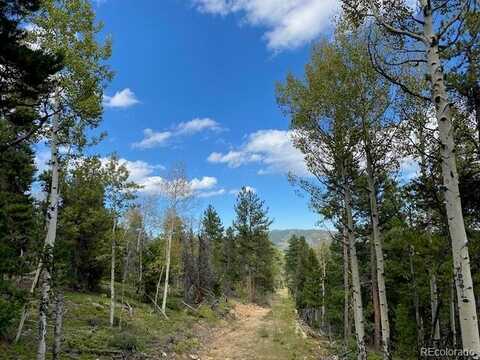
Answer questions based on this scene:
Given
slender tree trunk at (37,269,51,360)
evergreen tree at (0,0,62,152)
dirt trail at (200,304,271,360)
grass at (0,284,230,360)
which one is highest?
evergreen tree at (0,0,62,152)

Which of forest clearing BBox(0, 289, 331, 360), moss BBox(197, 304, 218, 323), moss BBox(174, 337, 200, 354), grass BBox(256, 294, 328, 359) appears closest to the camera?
forest clearing BBox(0, 289, 331, 360)

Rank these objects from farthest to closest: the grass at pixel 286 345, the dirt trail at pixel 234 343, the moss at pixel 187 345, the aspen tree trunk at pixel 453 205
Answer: the grass at pixel 286 345 → the dirt trail at pixel 234 343 → the moss at pixel 187 345 → the aspen tree trunk at pixel 453 205

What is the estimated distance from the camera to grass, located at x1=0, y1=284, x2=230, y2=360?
40.2 ft

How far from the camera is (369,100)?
960 centimetres

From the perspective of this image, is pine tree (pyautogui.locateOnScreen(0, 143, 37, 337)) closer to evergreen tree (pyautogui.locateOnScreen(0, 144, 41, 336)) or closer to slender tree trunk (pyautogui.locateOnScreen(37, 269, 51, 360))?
evergreen tree (pyautogui.locateOnScreen(0, 144, 41, 336))

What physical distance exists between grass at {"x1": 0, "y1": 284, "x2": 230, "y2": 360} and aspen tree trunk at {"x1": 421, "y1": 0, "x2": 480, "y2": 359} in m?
11.6

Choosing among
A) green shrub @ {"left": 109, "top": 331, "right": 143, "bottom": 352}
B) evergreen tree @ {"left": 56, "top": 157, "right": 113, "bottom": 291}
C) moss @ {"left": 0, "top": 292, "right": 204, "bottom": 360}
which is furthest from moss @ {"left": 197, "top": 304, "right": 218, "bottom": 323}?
green shrub @ {"left": 109, "top": 331, "right": 143, "bottom": 352}

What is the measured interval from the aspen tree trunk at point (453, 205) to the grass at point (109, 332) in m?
11.6

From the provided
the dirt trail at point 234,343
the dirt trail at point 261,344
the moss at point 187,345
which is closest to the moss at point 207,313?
the dirt trail at point 234,343

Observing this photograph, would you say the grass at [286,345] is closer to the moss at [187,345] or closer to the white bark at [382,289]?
the moss at [187,345]

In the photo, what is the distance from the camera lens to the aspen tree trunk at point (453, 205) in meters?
3.79

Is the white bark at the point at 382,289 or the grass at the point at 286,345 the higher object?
the white bark at the point at 382,289

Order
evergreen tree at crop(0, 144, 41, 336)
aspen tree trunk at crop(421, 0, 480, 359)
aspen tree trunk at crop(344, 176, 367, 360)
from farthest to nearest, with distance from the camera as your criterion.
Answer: aspen tree trunk at crop(344, 176, 367, 360) < evergreen tree at crop(0, 144, 41, 336) < aspen tree trunk at crop(421, 0, 480, 359)

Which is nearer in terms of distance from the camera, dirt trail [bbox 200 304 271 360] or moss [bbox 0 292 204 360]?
moss [bbox 0 292 204 360]
